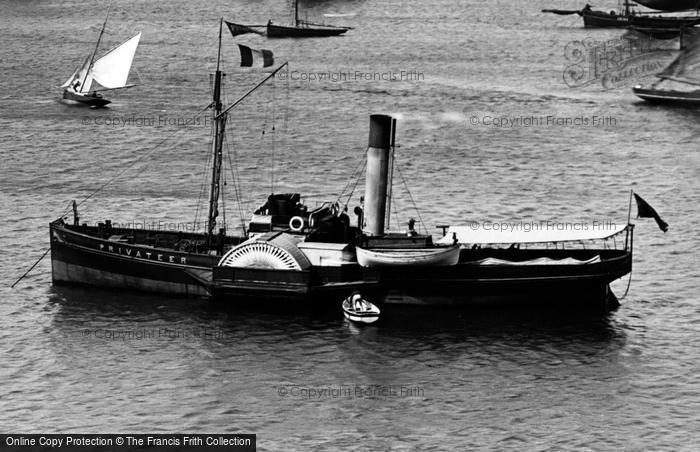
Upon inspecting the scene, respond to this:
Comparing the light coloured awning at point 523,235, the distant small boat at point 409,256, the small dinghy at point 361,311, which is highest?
the light coloured awning at point 523,235

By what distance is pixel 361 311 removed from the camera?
69375 millimetres

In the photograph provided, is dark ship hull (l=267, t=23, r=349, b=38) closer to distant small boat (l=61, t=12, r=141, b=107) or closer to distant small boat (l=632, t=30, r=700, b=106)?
distant small boat (l=61, t=12, r=141, b=107)

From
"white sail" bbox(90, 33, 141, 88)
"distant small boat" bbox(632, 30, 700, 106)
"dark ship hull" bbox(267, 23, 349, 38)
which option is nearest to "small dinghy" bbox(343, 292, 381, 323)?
"white sail" bbox(90, 33, 141, 88)

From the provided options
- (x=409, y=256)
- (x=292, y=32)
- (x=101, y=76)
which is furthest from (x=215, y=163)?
(x=292, y=32)

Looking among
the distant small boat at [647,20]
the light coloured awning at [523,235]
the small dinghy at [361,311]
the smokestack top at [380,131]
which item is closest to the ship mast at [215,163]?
the smokestack top at [380,131]

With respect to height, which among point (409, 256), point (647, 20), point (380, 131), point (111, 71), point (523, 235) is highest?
point (647, 20)

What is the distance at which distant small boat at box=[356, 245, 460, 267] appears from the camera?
69.6 metres

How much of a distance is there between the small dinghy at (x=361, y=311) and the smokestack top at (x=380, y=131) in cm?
962

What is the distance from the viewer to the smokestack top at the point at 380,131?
74562 mm

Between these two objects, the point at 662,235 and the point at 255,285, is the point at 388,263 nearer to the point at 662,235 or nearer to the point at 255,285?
the point at 255,285

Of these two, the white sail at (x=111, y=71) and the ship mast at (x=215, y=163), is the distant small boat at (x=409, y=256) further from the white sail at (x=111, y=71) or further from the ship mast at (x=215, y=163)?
the white sail at (x=111, y=71)

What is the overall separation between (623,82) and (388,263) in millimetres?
96668

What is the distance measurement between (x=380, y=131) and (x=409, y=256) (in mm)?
8511

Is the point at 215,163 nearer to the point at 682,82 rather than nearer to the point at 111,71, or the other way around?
the point at 111,71
